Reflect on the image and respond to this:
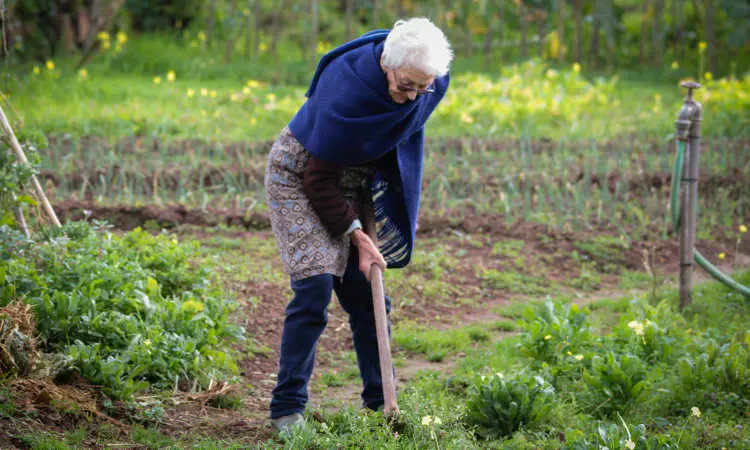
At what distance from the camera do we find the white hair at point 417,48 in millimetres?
3119

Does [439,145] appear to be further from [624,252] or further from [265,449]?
[265,449]

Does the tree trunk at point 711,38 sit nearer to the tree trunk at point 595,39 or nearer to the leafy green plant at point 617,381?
the tree trunk at point 595,39

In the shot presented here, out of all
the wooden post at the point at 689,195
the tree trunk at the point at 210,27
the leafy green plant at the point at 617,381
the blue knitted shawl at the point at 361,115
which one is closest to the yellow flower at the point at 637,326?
the leafy green plant at the point at 617,381

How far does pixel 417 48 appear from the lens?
312 centimetres

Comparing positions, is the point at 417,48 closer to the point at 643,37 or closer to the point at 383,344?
the point at 383,344

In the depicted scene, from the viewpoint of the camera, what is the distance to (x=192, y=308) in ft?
13.9

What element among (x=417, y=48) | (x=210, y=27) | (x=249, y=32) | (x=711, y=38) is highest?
(x=417, y=48)

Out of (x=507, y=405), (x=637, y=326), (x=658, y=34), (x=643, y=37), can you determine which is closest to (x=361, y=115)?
(x=507, y=405)

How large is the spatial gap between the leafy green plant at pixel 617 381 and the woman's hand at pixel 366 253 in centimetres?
112

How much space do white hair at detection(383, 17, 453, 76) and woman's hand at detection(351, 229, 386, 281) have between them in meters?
Answer: 0.66

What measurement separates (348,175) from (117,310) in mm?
1273

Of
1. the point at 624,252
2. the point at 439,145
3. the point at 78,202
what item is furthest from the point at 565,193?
the point at 78,202

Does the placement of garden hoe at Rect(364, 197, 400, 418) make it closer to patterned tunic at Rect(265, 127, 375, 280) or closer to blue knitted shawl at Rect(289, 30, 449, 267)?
patterned tunic at Rect(265, 127, 375, 280)

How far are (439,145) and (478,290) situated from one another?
3.15 m
